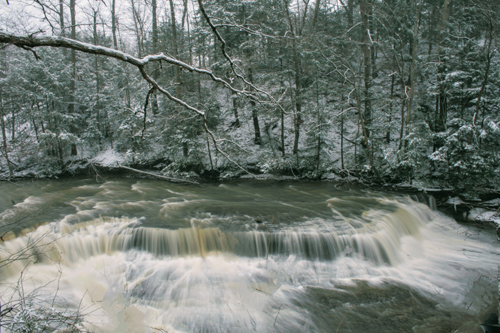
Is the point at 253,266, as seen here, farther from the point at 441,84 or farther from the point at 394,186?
the point at 441,84

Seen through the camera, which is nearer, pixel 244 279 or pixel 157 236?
pixel 244 279

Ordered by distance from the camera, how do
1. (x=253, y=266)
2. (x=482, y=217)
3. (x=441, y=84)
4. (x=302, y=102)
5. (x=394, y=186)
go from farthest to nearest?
(x=302, y=102) < (x=441, y=84) < (x=394, y=186) < (x=482, y=217) < (x=253, y=266)

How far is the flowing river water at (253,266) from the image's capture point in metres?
5.08

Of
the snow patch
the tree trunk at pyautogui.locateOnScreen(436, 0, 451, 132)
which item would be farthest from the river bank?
the tree trunk at pyautogui.locateOnScreen(436, 0, 451, 132)

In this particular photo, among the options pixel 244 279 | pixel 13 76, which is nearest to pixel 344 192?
pixel 244 279

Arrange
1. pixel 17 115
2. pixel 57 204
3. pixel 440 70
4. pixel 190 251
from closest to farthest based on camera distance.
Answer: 1. pixel 190 251
2. pixel 57 204
3. pixel 440 70
4. pixel 17 115

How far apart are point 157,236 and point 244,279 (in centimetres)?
267

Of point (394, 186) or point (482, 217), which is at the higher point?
point (394, 186)

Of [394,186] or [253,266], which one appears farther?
[394,186]

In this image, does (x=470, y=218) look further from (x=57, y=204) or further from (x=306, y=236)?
(x=57, y=204)

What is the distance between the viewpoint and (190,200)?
10.8 metres

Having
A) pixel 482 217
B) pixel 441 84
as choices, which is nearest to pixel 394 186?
pixel 482 217

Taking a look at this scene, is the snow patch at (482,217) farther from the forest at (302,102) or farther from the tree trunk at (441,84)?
the tree trunk at (441,84)

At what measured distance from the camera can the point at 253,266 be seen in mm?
6539
